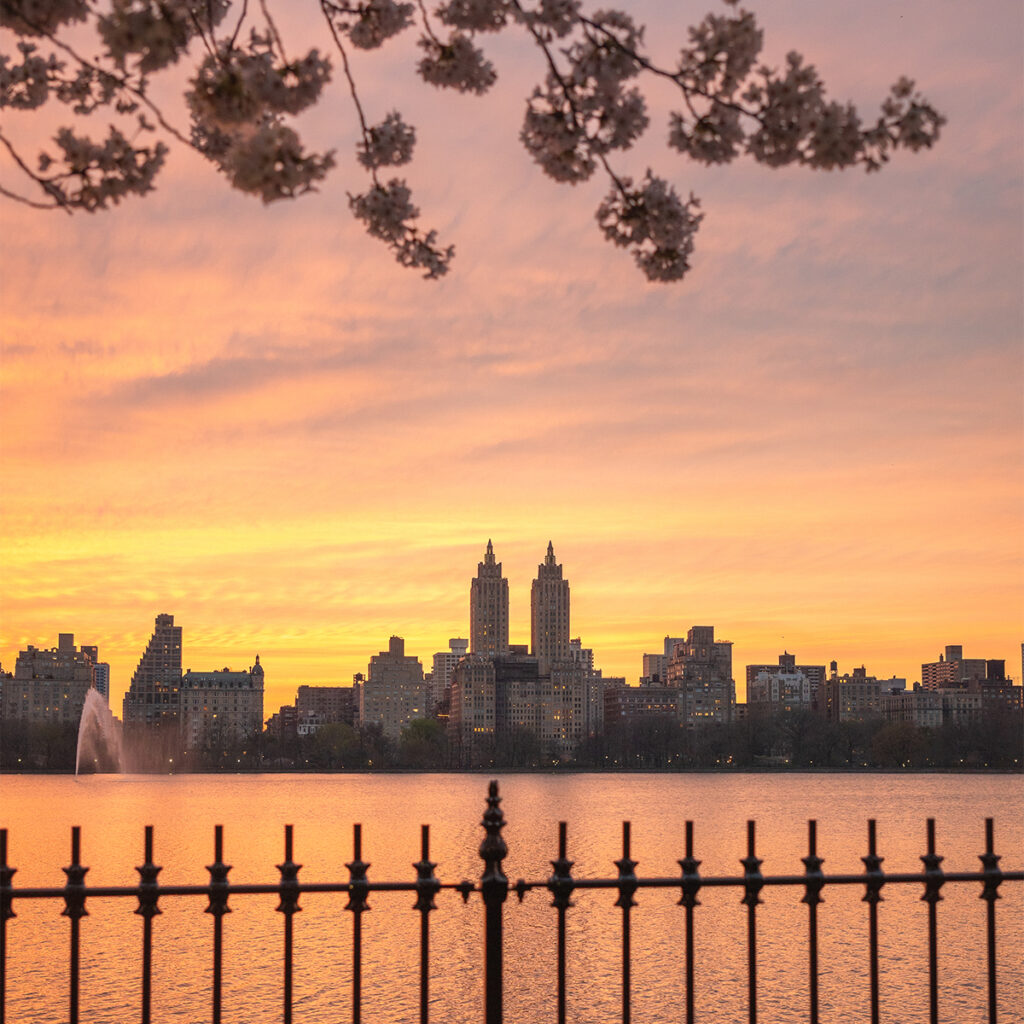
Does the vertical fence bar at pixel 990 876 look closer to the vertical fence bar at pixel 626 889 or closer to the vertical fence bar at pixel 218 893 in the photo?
the vertical fence bar at pixel 626 889

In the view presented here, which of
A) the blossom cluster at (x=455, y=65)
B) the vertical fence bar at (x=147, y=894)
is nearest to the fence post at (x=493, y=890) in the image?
the vertical fence bar at (x=147, y=894)

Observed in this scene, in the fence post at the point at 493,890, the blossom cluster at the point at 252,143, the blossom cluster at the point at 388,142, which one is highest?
the blossom cluster at the point at 388,142

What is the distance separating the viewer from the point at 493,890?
5.51 meters

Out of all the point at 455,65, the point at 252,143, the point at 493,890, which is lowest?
the point at 493,890

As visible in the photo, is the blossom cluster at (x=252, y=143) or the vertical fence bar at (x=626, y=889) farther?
the vertical fence bar at (x=626, y=889)

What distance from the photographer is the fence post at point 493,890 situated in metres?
5.52

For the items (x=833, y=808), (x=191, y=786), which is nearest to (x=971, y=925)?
(x=833, y=808)

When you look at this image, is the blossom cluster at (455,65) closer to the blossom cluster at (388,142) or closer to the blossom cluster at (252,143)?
the blossom cluster at (388,142)

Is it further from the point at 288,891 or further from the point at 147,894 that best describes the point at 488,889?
the point at 147,894

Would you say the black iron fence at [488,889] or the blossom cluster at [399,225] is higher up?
the blossom cluster at [399,225]

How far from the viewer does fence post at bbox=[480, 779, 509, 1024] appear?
5.52 m

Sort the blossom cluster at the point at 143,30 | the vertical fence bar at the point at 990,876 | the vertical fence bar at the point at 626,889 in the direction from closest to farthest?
the blossom cluster at the point at 143,30
the vertical fence bar at the point at 626,889
the vertical fence bar at the point at 990,876

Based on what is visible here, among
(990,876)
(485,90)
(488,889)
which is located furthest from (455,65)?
(990,876)

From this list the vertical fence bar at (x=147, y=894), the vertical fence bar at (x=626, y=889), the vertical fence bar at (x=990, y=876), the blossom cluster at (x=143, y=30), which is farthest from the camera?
A: the vertical fence bar at (x=990, y=876)
